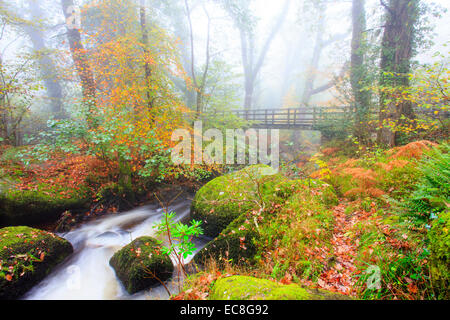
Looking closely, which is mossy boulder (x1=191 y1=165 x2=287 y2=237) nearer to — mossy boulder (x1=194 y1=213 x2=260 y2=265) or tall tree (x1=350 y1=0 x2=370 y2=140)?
mossy boulder (x1=194 y1=213 x2=260 y2=265)

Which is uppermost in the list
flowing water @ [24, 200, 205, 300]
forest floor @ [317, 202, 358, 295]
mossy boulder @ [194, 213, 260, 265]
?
forest floor @ [317, 202, 358, 295]

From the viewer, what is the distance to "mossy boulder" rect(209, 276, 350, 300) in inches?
70.8

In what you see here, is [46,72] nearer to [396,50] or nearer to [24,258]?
[24,258]

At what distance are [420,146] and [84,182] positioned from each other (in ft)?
34.7

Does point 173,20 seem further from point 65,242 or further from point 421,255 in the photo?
point 421,255

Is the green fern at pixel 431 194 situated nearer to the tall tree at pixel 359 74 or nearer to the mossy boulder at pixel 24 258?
the tall tree at pixel 359 74

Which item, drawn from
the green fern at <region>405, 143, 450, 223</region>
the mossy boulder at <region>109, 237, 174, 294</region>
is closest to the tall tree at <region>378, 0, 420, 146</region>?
the green fern at <region>405, 143, 450, 223</region>

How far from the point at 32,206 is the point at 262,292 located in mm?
7129

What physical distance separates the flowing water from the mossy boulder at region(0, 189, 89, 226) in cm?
88

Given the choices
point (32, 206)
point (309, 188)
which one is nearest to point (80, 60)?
point (32, 206)

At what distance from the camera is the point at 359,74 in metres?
9.02

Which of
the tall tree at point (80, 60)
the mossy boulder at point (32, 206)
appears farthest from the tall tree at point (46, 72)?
the mossy boulder at point (32, 206)
